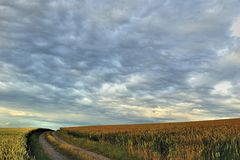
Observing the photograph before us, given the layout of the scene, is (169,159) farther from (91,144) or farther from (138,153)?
(91,144)

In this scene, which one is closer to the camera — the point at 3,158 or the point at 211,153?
the point at 3,158

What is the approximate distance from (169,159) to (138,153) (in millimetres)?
3085

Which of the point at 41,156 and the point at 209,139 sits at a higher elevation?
the point at 209,139

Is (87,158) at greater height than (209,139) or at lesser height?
lesser

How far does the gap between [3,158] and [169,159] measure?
375 inches

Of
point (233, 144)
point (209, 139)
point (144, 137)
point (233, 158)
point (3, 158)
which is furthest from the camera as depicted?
point (144, 137)

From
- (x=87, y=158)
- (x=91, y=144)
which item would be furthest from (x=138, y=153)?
(x=91, y=144)

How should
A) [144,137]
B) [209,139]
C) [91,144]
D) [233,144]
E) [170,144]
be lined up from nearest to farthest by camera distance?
1. [233,144]
2. [209,139]
3. [170,144]
4. [144,137]
5. [91,144]

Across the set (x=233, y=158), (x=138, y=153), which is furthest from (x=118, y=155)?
(x=233, y=158)

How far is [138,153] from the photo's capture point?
74.5ft

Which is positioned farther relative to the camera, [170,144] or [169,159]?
[170,144]

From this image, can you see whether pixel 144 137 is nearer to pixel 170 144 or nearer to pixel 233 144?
pixel 170 144

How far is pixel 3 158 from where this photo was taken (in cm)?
1647

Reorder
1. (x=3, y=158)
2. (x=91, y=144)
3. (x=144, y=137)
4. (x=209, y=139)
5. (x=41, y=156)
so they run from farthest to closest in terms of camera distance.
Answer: (x=91, y=144)
(x=144, y=137)
(x=41, y=156)
(x=209, y=139)
(x=3, y=158)
